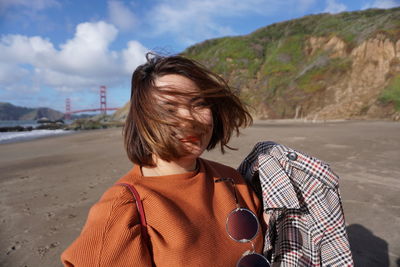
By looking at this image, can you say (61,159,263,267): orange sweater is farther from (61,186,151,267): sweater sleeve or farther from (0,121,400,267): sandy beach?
(0,121,400,267): sandy beach

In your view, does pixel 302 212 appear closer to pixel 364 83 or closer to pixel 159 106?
pixel 159 106

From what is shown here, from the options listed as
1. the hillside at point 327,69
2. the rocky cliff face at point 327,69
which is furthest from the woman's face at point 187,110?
the rocky cliff face at point 327,69

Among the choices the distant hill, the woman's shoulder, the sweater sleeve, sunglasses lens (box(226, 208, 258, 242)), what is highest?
the woman's shoulder

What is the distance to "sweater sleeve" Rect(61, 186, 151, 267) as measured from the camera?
2.22 ft

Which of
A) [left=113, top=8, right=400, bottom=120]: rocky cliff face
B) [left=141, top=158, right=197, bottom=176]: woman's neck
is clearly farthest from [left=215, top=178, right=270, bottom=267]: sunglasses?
[left=113, top=8, right=400, bottom=120]: rocky cliff face

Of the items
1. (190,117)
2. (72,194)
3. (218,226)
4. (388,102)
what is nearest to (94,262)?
(218,226)

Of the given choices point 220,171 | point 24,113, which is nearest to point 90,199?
point 220,171

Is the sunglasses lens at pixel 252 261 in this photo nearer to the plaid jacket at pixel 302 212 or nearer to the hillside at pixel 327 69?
the plaid jacket at pixel 302 212

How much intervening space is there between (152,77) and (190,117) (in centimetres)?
22

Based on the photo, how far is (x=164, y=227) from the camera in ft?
2.58

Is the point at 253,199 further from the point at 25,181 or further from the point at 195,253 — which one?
the point at 25,181

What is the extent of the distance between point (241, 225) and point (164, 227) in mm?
318

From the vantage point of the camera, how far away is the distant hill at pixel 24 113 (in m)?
128

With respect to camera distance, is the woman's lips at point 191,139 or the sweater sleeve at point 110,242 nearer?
the sweater sleeve at point 110,242
